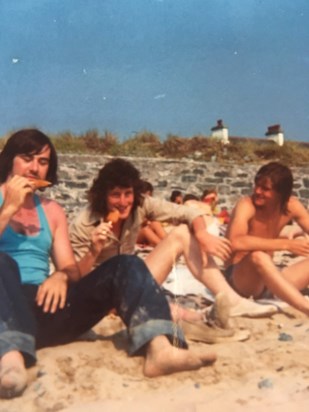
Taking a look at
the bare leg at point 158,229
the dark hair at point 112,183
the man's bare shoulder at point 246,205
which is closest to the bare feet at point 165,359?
the dark hair at point 112,183

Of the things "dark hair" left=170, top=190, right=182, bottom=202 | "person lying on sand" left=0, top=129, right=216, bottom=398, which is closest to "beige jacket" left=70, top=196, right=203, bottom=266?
"person lying on sand" left=0, top=129, right=216, bottom=398

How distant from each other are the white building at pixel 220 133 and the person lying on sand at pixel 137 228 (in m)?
3.81

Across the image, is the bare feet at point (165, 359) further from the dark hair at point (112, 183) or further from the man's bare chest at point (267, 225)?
the man's bare chest at point (267, 225)

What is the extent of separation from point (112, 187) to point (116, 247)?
0.70 feet

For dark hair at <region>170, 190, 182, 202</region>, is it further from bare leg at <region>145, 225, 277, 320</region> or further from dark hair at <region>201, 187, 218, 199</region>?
bare leg at <region>145, 225, 277, 320</region>

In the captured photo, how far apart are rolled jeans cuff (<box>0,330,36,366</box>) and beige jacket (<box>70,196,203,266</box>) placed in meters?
0.60

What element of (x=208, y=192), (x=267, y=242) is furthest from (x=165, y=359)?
(x=208, y=192)

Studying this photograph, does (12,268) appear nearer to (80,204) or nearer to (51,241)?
(51,241)

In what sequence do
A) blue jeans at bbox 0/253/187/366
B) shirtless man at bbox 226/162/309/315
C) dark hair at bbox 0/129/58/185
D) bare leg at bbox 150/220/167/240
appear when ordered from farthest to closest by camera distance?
bare leg at bbox 150/220/167/240 → shirtless man at bbox 226/162/309/315 → dark hair at bbox 0/129/58/185 → blue jeans at bbox 0/253/187/366

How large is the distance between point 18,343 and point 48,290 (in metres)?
0.18

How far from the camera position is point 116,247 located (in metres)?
2.19

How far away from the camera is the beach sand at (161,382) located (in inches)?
59.0

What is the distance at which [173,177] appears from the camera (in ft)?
19.1

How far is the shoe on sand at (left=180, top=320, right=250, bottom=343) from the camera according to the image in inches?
75.1
